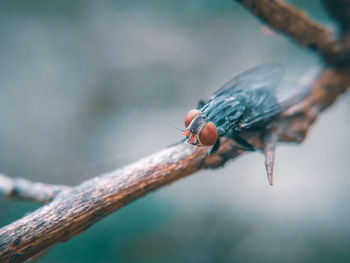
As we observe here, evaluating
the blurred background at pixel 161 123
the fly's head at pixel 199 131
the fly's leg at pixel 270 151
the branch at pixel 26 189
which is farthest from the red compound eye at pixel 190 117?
the blurred background at pixel 161 123

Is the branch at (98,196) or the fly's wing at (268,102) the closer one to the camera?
the branch at (98,196)

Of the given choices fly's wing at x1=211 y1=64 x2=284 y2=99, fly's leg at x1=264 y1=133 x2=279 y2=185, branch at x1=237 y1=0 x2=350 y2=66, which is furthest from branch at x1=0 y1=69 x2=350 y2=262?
branch at x1=237 y1=0 x2=350 y2=66

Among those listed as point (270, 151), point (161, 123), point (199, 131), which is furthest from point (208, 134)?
point (161, 123)

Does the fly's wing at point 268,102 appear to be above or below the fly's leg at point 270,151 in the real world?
above

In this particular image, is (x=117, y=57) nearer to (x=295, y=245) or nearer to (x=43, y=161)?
(x=43, y=161)

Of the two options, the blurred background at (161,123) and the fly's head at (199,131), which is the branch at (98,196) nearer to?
the fly's head at (199,131)

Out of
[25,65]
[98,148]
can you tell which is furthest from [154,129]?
[25,65]

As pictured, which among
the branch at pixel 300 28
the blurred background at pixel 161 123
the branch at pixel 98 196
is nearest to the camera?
the branch at pixel 98 196

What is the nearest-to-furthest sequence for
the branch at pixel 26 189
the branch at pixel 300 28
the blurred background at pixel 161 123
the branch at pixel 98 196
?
the branch at pixel 98 196 → the branch at pixel 26 189 → the branch at pixel 300 28 → the blurred background at pixel 161 123

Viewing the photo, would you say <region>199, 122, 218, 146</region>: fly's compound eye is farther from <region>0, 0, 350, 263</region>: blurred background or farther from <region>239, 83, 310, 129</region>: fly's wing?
<region>0, 0, 350, 263</region>: blurred background
